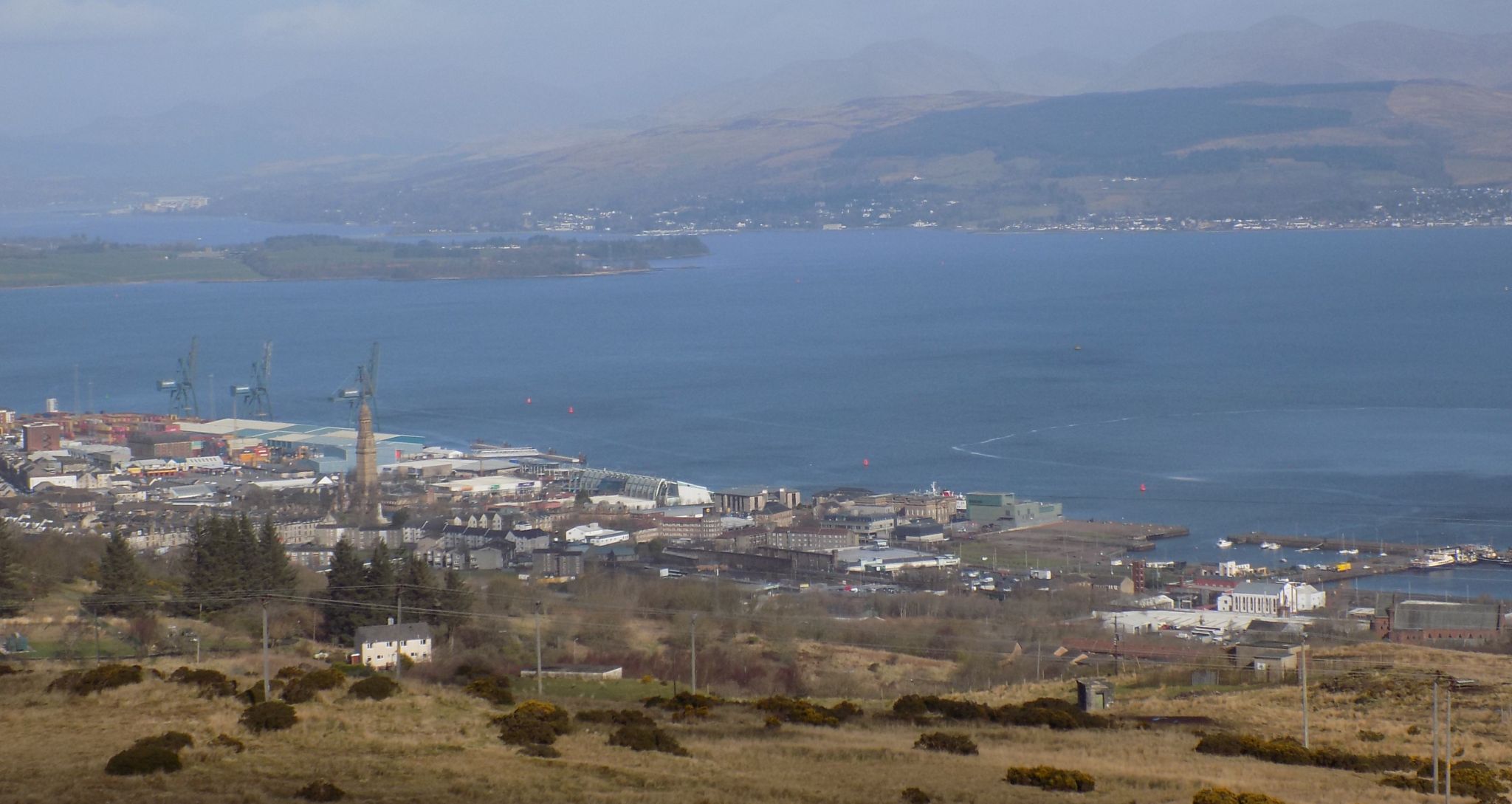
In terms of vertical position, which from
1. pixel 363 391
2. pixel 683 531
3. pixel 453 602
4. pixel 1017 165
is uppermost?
pixel 1017 165

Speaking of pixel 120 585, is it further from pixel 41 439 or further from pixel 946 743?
pixel 41 439

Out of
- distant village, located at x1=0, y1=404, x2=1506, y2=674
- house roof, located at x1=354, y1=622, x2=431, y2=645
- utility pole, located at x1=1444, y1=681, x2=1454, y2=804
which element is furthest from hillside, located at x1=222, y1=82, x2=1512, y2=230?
utility pole, located at x1=1444, y1=681, x2=1454, y2=804

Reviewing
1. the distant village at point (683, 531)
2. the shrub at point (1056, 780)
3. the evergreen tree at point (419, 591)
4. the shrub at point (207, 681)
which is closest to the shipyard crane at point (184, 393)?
the distant village at point (683, 531)

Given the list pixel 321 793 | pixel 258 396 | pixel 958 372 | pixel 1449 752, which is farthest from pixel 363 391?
pixel 1449 752

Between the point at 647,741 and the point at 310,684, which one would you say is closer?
the point at 647,741

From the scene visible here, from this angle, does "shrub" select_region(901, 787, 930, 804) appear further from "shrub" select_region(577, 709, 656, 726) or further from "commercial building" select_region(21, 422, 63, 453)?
"commercial building" select_region(21, 422, 63, 453)

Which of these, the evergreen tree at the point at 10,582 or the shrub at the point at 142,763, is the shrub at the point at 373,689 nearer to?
the shrub at the point at 142,763

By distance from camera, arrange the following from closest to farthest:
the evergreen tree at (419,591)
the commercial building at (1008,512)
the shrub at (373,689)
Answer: the shrub at (373,689) < the evergreen tree at (419,591) < the commercial building at (1008,512)

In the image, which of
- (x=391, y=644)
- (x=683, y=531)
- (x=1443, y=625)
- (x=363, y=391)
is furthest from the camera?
(x=363, y=391)
